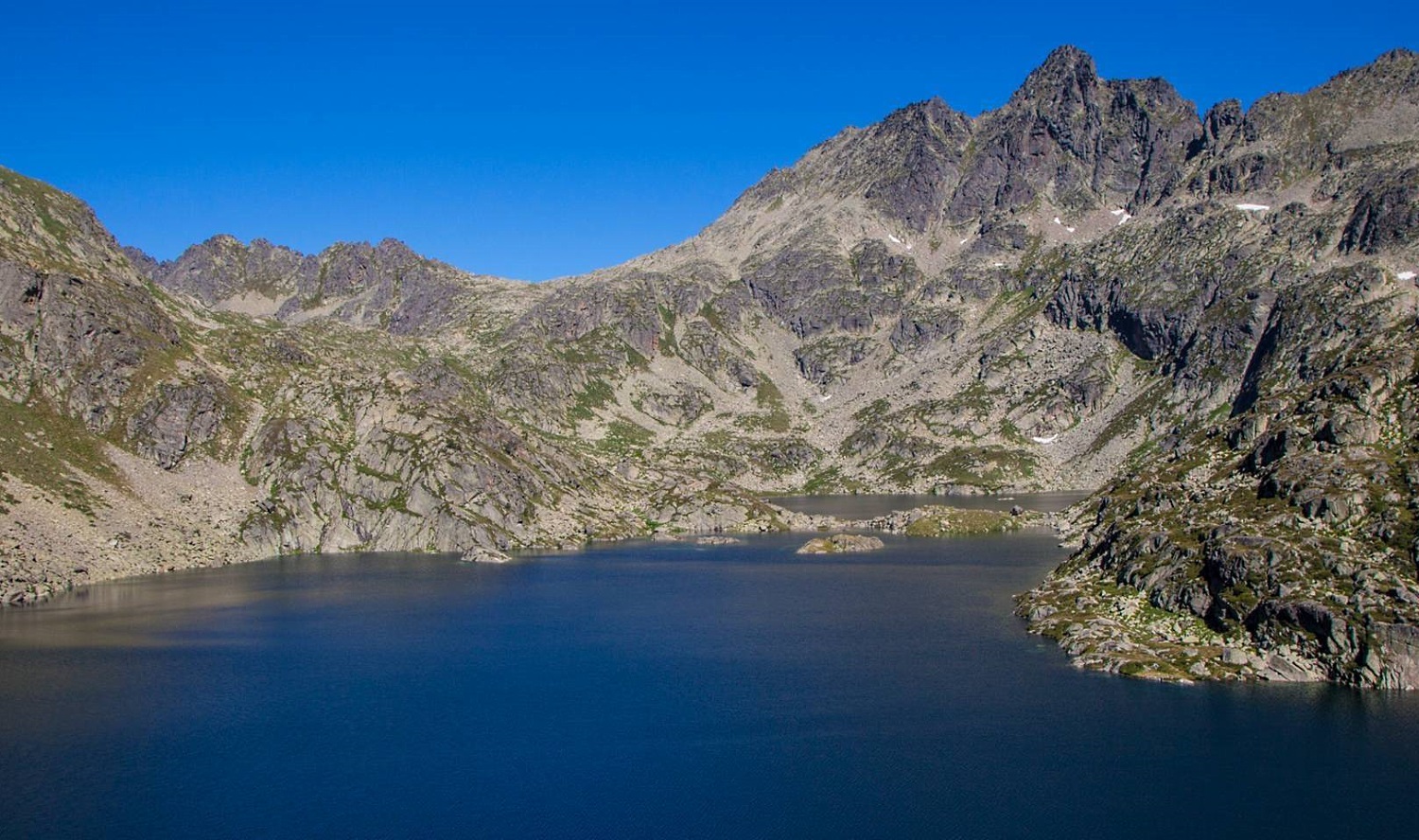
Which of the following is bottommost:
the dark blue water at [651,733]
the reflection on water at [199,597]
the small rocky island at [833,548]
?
the small rocky island at [833,548]

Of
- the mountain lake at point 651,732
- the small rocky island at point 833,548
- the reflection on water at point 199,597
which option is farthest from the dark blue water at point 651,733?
the small rocky island at point 833,548

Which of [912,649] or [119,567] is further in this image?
[119,567]

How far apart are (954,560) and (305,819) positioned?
5106 inches

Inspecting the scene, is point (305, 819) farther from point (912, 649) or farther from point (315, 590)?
point (315, 590)

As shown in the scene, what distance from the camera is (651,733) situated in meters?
77.6

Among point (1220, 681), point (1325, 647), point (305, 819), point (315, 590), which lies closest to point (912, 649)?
point (1220, 681)

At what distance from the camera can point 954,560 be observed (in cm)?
17375

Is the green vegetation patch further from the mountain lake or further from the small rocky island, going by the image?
the small rocky island

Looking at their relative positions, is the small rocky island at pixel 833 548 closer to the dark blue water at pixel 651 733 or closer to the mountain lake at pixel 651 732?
the mountain lake at pixel 651 732

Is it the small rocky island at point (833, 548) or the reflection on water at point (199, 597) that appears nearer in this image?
the reflection on water at point (199, 597)

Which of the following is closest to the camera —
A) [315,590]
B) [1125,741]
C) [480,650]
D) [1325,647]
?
[1125,741]

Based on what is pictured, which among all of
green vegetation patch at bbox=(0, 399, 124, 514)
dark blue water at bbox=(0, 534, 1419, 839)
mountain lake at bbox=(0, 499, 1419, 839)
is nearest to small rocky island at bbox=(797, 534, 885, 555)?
mountain lake at bbox=(0, 499, 1419, 839)

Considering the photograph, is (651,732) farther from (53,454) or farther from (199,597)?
(53,454)

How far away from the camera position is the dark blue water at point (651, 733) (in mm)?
61500
